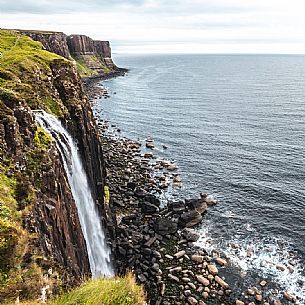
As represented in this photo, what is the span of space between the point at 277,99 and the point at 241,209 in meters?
82.1

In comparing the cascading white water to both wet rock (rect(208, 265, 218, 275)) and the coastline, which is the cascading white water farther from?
wet rock (rect(208, 265, 218, 275))

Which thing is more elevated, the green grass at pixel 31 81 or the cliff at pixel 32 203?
the green grass at pixel 31 81

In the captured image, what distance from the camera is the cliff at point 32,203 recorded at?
12141mm

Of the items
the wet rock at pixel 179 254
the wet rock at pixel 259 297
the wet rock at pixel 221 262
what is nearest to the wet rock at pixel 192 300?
the wet rock at pixel 179 254

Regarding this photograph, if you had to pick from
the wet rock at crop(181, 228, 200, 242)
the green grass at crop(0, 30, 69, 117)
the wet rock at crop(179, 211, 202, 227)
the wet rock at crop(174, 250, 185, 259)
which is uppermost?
the green grass at crop(0, 30, 69, 117)

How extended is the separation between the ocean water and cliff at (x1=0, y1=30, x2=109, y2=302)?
1884 cm

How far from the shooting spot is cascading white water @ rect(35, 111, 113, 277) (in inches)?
945

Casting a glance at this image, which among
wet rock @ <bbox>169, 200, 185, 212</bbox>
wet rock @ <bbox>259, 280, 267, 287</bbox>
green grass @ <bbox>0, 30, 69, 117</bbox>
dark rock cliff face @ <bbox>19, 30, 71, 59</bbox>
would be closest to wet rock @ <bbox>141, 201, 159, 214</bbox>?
wet rock @ <bbox>169, 200, 185, 212</bbox>

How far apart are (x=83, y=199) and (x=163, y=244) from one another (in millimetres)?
12930

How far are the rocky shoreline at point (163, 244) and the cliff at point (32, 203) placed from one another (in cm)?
988

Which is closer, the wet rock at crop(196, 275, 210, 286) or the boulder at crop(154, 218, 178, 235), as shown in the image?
the wet rock at crop(196, 275, 210, 286)

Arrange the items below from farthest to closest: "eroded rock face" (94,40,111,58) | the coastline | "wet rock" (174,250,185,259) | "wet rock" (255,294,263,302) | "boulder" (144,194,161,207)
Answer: "eroded rock face" (94,40,111,58)
"boulder" (144,194,161,207)
"wet rock" (174,250,185,259)
the coastline
"wet rock" (255,294,263,302)

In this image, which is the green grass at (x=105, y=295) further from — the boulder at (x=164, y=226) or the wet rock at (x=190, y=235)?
the boulder at (x=164, y=226)

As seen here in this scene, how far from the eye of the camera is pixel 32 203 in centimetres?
1534
